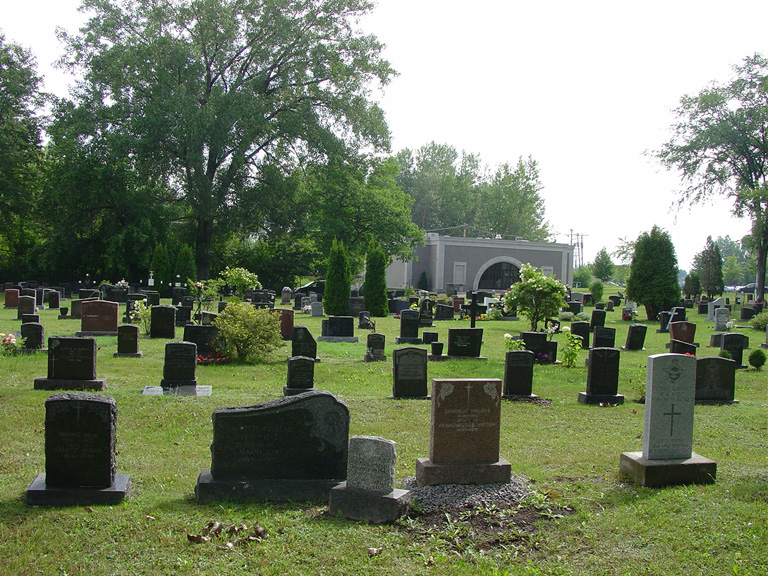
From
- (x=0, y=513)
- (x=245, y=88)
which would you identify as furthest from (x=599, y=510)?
(x=245, y=88)

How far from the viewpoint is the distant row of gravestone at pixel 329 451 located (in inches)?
222

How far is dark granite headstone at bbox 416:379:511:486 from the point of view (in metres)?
6.44

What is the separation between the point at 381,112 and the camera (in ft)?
136

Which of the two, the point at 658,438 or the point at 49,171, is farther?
the point at 49,171

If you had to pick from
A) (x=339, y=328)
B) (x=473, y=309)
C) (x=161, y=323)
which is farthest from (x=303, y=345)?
(x=473, y=309)

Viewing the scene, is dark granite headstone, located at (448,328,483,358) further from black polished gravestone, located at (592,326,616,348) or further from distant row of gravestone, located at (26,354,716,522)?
distant row of gravestone, located at (26,354,716,522)

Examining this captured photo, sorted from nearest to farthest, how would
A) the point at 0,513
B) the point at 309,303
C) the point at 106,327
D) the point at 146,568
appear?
1. the point at 146,568
2. the point at 0,513
3. the point at 106,327
4. the point at 309,303

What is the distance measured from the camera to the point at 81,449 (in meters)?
5.79

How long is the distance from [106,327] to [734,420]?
1644 cm

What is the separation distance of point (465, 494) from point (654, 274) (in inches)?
1129

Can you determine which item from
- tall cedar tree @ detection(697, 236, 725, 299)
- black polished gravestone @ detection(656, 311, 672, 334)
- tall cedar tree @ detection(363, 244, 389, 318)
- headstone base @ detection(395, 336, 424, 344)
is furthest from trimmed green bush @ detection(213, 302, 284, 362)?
tall cedar tree @ detection(697, 236, 725, 299)

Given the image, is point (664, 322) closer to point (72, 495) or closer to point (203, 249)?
point (72, 495)

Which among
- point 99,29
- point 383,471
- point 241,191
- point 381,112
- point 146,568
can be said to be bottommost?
point 146,568

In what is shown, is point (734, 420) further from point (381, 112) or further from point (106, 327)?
point (381, 112)
